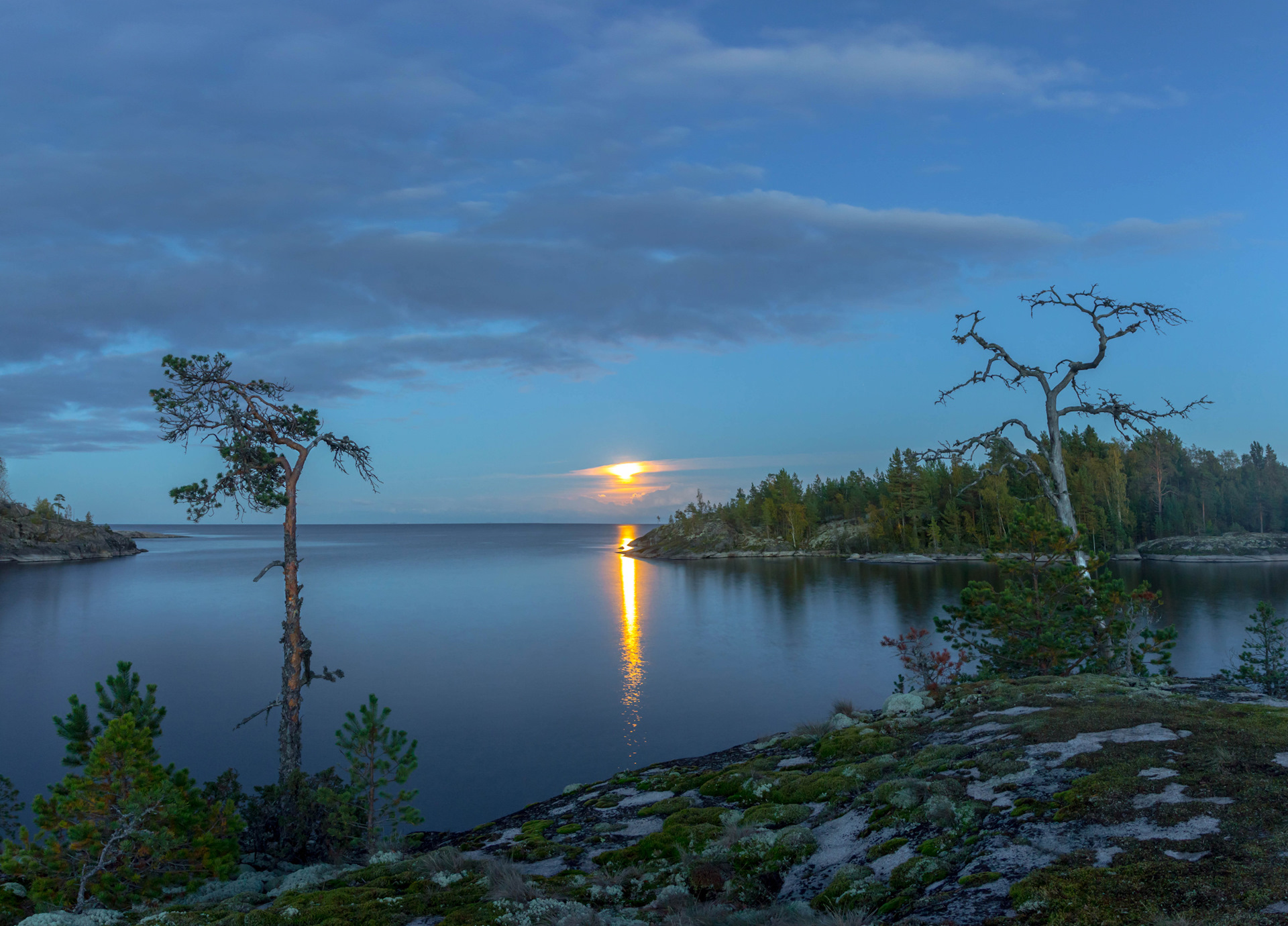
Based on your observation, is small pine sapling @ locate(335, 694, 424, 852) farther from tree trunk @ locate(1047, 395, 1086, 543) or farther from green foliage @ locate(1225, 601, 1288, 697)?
green foliage @ locate(1225, 601, 1288, 697)

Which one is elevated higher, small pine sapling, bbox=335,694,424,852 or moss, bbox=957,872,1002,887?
moss, bbox=957,872,1002,887

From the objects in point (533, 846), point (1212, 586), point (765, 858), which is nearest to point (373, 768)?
point (533, 846)

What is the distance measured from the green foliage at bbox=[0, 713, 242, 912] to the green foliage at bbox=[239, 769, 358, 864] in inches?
170

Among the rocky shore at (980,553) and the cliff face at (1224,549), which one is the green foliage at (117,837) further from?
the cliff face at (1224,549)

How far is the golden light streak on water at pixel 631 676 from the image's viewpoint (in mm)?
38188

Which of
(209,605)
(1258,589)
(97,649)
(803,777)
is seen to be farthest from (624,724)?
(1258,589)

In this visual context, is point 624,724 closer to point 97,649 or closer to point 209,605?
point 97,649

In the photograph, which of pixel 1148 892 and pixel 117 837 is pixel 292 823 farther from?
pixel 1148 892

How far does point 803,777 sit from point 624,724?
92.9ft

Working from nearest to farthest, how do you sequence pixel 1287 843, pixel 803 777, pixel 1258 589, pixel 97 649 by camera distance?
1. pixel 1287 843
2. pixel 803 777
3. pixel 97 649
4. pixel 1258 589

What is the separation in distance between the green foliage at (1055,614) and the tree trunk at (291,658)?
72.7 ft

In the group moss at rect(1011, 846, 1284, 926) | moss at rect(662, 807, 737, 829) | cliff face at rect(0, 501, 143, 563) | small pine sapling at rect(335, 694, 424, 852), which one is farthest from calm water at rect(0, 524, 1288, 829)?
cliff face at rect(0, 501, 143, 563)

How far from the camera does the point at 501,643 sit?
67.0m

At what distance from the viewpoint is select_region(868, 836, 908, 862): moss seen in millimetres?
9594
